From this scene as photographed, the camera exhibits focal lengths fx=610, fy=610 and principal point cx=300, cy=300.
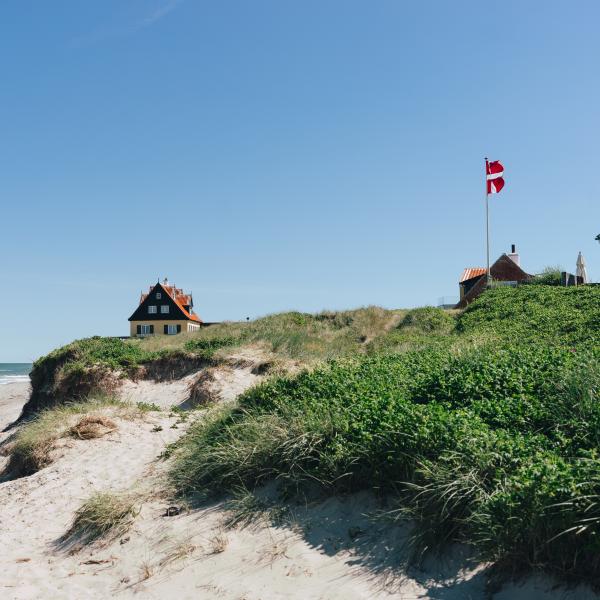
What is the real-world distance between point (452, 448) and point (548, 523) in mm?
1496

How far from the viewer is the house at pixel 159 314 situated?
60.2 m

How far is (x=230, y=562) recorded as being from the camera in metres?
6.78

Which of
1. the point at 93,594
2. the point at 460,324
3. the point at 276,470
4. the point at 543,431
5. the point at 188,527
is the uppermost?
the point at 460,324

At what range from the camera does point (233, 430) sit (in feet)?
31.6

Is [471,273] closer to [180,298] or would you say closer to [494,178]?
[494,178]

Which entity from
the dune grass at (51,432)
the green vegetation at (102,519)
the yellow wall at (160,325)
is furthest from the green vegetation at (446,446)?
the yellow wall at (160,325)

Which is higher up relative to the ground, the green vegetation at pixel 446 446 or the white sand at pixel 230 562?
the green vegetation at pixel 446 446

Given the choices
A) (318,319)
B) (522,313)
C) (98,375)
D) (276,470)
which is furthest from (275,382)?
(318,319)

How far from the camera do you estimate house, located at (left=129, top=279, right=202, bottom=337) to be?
6022 cm


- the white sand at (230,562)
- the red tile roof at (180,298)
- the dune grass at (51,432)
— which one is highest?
the red tile roof at (180,298)

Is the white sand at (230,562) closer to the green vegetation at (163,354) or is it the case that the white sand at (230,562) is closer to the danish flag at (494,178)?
the green vegetation at (163,354)

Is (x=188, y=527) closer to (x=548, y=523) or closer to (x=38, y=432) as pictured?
(x=548, y=523)

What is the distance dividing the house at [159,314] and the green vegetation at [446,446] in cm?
4953

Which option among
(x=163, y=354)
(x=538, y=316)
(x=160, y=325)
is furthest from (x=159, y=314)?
(x=538, y=316)
